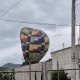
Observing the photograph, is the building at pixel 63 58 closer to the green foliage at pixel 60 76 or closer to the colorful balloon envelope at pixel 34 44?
the green foliage at pixel 60 76

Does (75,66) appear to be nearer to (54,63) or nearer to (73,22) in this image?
(73,22)

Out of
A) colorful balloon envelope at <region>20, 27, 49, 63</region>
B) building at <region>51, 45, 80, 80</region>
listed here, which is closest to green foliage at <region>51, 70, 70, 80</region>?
building at <region>51, 45, 80, 80</region>

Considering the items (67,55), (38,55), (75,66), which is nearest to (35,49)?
(38,55)

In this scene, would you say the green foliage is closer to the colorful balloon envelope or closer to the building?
the building

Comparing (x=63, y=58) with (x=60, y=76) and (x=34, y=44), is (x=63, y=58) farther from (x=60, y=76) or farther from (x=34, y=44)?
(x=34, y=44)

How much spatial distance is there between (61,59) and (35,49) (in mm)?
6025

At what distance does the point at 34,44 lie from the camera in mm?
39875

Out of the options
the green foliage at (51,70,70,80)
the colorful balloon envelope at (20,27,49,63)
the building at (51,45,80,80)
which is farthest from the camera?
the colorful balloon envelope at (20,27,49,63)

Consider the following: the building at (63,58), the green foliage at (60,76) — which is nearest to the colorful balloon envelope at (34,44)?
the building at (63,58)

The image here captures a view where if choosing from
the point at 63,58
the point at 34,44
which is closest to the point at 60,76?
the point at 63,58

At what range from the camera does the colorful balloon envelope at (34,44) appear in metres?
40.0

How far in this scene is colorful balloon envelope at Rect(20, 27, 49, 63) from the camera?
1576 inches

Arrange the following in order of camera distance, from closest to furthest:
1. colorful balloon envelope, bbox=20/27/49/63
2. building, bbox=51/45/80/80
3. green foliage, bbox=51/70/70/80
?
green foliage, bbox=51/70/70/80 < building, bbox=51/45/80/80 < colorful balloon envelope, bbox=20/27/49/63

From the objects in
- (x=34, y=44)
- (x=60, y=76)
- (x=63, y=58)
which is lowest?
(x=60, y=76)
